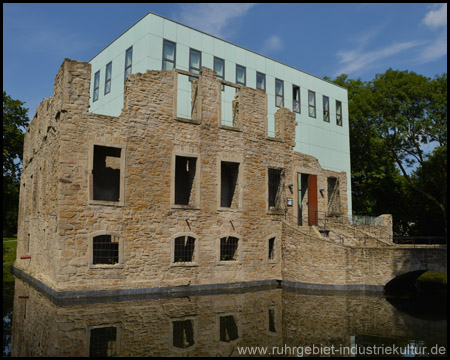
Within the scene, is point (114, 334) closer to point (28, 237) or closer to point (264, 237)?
point (264, 237)

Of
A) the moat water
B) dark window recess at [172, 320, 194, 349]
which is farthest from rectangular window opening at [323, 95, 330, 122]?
dark window recess at [172, 320, 194, 349]

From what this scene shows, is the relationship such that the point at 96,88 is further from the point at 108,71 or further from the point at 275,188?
the point at 275,188

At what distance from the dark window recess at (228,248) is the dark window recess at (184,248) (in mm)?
1509

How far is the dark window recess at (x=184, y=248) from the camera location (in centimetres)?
1759

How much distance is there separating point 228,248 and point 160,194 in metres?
4.23

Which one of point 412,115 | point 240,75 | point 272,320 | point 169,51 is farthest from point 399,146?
point 272,320

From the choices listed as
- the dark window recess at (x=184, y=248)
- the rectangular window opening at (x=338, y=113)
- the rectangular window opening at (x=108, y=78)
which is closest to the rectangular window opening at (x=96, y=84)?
the rectangular window opening at (x=108, y=78)

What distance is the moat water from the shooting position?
8.89 metres

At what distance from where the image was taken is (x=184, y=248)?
17.6 metres

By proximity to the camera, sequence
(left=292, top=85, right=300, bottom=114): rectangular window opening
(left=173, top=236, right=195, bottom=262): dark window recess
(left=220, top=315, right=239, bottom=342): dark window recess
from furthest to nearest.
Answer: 1. (left=292, top=85, right=300, bottom=114): rectangular window opening
2. (left=173, top=236, right=195, bottom=262): dark window recess
3. (left=220, top=315, right=239, bottom=342): dark window recess

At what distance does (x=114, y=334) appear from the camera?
9.91 metres

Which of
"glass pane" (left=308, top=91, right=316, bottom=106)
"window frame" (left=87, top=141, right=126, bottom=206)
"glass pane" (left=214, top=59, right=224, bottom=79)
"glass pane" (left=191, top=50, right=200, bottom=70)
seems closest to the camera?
"window frame" (left=87, top=141, right=126, bottom=206)

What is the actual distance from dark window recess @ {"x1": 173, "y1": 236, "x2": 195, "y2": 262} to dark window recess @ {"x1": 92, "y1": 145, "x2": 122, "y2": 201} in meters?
3.82

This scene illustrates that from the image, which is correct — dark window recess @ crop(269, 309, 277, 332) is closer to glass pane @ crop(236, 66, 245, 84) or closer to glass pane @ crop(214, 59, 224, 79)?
glass pane @ crop(214, 59, 224, 79)
